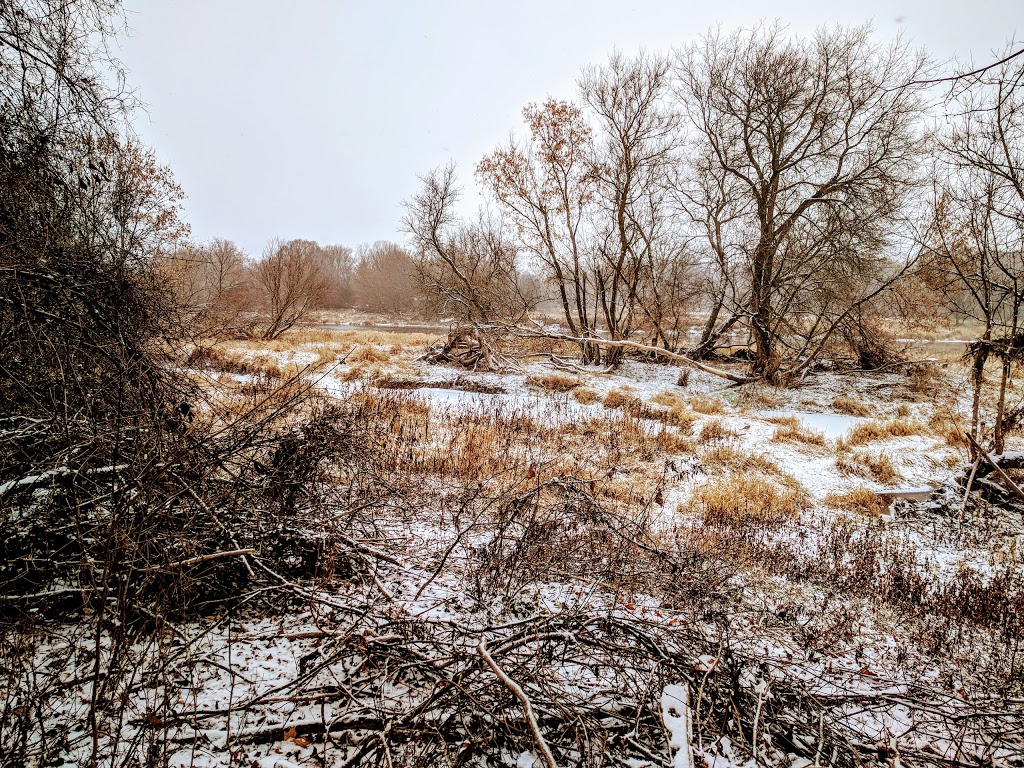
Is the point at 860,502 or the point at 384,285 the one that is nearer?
the point at 860,502

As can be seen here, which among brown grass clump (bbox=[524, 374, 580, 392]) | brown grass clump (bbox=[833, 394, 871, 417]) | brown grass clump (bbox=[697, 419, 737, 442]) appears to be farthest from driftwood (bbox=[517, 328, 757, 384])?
brown grass clump (bbox=[833, 394, 871, 417])

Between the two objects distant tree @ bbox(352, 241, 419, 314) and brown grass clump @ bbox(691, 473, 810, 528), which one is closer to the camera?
brown grass clump @ bbox(691, 473, 810, 528)

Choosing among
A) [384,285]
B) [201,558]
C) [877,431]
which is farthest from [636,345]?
[384,285]

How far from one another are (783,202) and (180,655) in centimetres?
1865

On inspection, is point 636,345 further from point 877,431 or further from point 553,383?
point 877,431

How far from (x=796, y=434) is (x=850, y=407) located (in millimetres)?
4181

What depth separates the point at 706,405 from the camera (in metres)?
12.1

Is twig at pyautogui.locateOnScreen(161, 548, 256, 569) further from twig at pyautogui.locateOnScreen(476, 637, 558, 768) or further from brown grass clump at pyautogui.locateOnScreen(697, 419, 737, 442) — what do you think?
brown grass clump at pyautogui.locateOnScreen(697, 419, 737, 442)

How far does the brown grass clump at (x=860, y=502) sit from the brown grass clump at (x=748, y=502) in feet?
1.11

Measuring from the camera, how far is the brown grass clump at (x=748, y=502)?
5535mm

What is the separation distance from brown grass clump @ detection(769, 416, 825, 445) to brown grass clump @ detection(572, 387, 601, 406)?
4.16 metres

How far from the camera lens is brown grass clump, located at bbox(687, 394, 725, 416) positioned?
1167cm

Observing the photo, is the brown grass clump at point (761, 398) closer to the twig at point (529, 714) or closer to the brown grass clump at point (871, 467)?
the brown grass clump at point (871, 467)

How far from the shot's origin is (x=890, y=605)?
3.85 m
